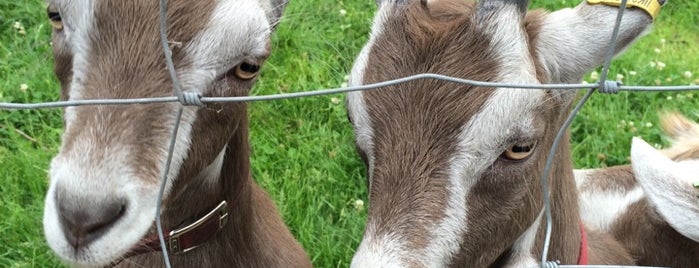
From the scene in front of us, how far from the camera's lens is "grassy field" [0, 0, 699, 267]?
393cm

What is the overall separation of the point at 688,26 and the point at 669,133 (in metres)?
2.00

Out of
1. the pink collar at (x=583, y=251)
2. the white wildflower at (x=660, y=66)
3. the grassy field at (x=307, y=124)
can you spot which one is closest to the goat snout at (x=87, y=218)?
the pink collar at (x=583, y=251)

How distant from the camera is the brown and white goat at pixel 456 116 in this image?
2.16 meters

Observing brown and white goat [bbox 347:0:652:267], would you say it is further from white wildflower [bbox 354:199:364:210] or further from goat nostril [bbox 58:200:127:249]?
white wildflower [bbox 354:199:364:210]

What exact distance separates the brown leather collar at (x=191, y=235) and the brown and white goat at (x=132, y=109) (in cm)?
3

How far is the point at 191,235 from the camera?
2.64 metres

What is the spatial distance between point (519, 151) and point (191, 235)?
1047mm

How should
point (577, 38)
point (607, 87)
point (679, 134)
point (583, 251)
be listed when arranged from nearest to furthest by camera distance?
point (607, 87) < point (577, 38) < point (583, 251) < point (679, 134)

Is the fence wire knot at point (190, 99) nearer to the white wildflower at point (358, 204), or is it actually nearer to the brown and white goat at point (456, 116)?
the brown and white goat at point (456, 116)

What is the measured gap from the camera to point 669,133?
4160mm

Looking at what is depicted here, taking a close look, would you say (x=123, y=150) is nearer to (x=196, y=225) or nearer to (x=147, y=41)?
(x=147, y=41)

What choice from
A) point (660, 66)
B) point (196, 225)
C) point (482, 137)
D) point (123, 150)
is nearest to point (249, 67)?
point (123, 150)

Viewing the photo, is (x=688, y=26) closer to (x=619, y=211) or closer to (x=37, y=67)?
(x=619, y=211)

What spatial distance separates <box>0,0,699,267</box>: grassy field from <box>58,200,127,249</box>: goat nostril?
5.30 ft
